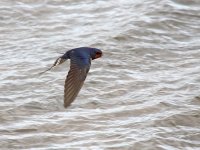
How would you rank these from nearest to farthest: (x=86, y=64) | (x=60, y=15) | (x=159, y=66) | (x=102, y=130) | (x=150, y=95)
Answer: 1. (x=86, y=64)
2. (x=102, y=130)
3. (x=150, y=95)
4. (x=159, y=66)
5. (x=60, y=15)

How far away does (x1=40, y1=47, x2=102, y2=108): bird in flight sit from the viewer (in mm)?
5402

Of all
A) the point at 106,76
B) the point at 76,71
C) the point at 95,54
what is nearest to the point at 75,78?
the point at 76,71

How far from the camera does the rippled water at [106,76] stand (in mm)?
6336

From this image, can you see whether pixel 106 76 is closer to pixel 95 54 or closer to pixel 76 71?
pixel 95 54

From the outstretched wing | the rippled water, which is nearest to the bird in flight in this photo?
the outstretched wing

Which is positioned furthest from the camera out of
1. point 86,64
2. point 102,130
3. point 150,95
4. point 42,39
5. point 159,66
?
point 42,39

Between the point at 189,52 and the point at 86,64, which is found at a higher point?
the point at 86,64

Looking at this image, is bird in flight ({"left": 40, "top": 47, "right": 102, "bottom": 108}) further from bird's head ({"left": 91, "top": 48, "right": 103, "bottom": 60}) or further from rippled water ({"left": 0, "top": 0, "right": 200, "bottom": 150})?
rippled water ({"left": 0, "top": 0, "right": 200, "bottom": 150})

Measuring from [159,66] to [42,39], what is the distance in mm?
1243

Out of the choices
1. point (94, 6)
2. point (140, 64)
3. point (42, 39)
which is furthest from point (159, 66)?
point (94, 6)

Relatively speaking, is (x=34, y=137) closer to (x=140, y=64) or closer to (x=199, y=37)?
(x=140, y=64)

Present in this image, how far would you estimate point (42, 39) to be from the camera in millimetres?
8539

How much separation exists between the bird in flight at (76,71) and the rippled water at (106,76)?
540mm

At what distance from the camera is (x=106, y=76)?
25.0 ft
